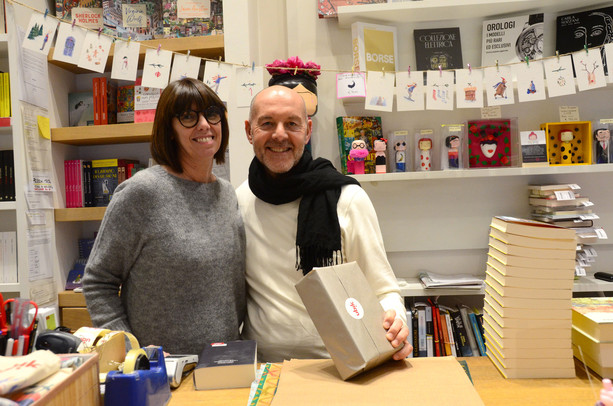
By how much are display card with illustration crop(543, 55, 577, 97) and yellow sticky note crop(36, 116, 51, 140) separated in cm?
263

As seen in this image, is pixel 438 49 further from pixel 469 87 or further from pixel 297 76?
pixel 297 76

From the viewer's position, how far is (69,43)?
1.96 m

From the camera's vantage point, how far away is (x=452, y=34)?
260 centimetres

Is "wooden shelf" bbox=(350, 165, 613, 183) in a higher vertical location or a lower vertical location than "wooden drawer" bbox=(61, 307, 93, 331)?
higher

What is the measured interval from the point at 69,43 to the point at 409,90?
158 centimetres

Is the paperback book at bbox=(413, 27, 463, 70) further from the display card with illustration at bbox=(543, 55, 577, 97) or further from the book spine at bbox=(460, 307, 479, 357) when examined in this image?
the book spine at bbox=(460, 307, 479, 357)

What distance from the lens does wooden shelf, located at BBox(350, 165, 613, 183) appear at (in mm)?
2348

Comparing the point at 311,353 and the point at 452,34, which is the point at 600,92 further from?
the point at 311,353

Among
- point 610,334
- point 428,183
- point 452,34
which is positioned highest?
point 452,34

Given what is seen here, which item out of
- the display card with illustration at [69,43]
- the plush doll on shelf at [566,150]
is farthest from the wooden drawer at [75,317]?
the plush doll on shelf at [566,150]

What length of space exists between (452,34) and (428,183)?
852 millimetres

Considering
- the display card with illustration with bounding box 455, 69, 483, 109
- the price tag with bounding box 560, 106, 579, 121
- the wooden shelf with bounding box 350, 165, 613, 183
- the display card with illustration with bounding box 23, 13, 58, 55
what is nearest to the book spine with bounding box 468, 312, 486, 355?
the wooden shelf with bounding box 350, 165, 613, 183

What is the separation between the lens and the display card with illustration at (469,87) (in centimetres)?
229

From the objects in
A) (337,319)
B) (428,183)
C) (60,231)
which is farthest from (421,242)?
(60,231)
